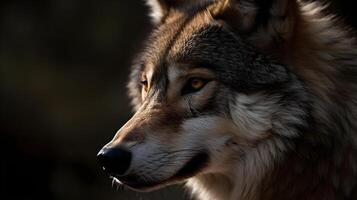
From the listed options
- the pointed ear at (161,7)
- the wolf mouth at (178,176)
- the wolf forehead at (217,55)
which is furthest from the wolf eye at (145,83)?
the wolf mouth at (178,176)

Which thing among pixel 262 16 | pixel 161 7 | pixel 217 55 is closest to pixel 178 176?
pixel 217 55

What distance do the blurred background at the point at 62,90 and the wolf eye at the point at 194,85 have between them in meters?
5.23

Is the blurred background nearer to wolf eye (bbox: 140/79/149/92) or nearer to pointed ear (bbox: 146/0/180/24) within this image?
pointed ear (bbox: 146/0/180/24)

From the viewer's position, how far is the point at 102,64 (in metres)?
10.4

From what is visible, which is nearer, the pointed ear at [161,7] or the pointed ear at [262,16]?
the pointed ear at [262,16]

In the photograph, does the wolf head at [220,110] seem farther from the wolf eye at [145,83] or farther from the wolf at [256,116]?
the wolf eye at [145,83]

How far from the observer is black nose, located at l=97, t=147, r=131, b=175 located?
Result: 376 centimetres

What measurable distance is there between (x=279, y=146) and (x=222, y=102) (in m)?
0.38

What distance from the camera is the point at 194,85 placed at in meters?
4.02

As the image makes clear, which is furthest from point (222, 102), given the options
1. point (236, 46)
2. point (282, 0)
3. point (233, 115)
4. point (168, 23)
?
point (168, 23)

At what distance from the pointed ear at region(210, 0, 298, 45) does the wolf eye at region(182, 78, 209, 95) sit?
38 cm

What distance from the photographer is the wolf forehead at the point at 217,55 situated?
3.93 m

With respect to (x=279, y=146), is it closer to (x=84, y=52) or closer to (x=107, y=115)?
(x=107, y=115)

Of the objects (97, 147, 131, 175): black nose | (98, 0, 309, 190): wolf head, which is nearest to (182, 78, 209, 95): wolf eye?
(98, 0, 309, 190): wolf head
